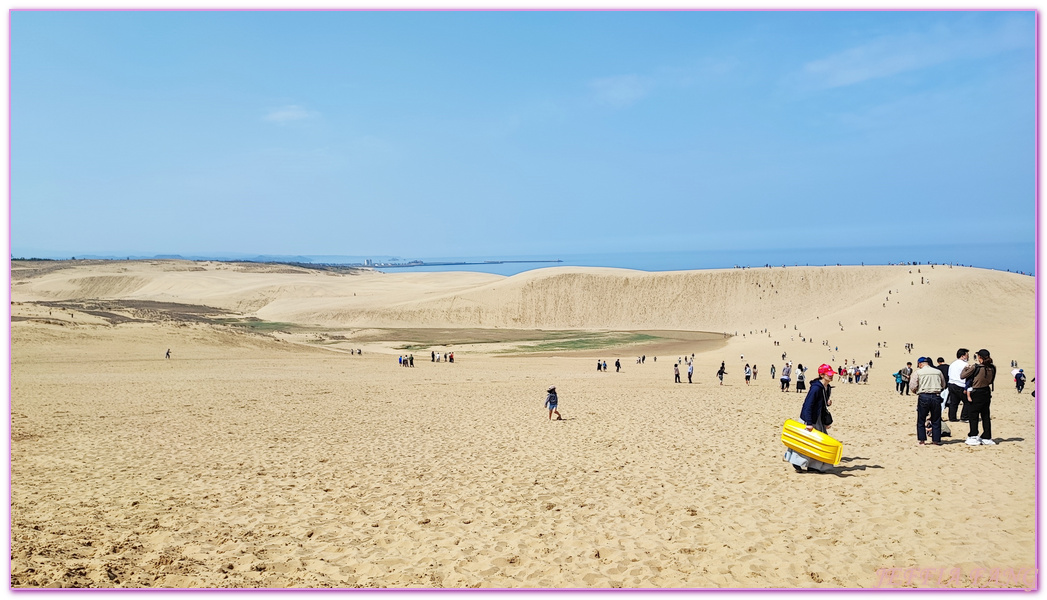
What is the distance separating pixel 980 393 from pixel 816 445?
3309 millimetres

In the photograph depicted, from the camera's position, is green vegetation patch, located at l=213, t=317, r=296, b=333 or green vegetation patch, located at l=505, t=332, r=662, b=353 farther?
green vegetation patch, located at l=213, t=317, r=296, b=333

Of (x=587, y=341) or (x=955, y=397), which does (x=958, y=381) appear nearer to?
(x=955, y=397)

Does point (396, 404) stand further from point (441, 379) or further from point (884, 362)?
point (884, 362)

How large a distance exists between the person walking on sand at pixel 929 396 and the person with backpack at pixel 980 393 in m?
0.43

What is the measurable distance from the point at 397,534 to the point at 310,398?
531 inches

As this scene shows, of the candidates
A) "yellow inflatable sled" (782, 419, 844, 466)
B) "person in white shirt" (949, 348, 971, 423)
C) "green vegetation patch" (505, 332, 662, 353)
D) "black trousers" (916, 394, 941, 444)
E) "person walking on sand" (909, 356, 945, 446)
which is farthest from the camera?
"green vegetation patch" (505, 332, 662, 353)

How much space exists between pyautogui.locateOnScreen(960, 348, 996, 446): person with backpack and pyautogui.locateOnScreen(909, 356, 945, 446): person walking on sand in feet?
1.42

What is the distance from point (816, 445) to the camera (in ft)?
32.4

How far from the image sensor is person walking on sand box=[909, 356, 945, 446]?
10859mm

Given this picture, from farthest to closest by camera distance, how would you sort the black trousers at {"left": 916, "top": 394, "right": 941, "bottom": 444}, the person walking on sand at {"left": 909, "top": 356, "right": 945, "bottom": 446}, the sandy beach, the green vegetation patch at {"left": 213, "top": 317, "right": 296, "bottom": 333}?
the green vegetation patch at {"left": 213, "top": 317, "right": 296, "bottom": 333} → the black trousers at {"left": 916, "top": 394, "right": 941, "bottom": 444} → the person walking on sand at {"left": 909, "top": 356, "right": 945, "bottom": 446} → the sandy beach

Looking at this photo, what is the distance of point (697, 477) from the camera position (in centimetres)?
1025

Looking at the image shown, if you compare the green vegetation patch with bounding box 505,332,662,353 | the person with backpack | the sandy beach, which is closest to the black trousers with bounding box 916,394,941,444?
the sandy beach

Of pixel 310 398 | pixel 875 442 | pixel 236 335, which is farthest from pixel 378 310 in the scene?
pixel 875 442

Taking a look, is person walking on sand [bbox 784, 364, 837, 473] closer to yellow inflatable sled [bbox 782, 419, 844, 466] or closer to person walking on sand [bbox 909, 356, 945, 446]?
yellow inflatable sled [bbox 782, 419, 844, 466]
